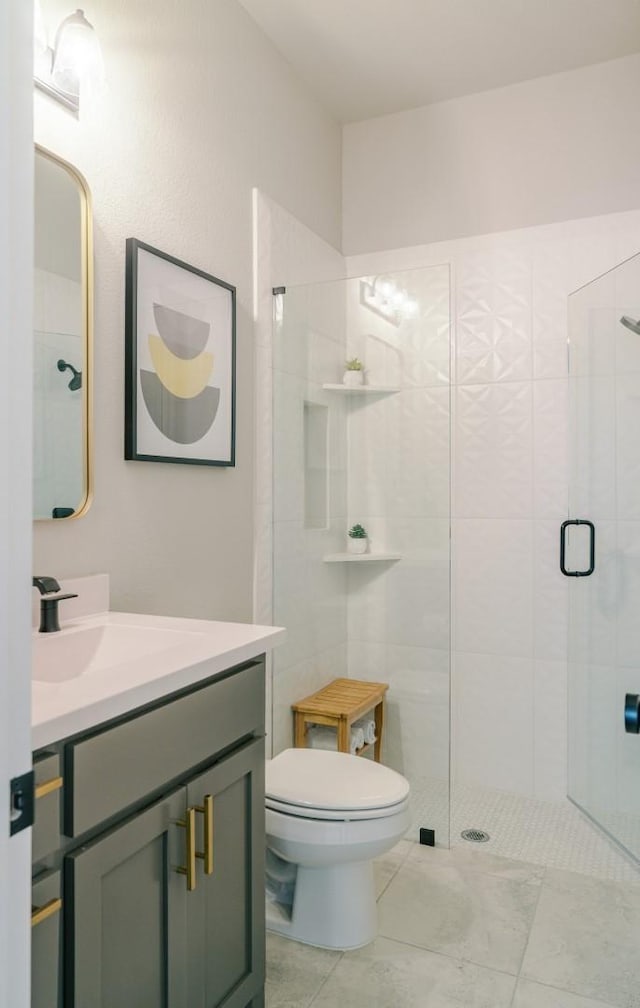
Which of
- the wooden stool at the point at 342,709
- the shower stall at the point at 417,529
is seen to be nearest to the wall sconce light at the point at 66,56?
the shower stall at the point at 417,529

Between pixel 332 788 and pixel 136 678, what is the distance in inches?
39.5

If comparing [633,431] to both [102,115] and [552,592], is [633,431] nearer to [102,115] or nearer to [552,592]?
[552,592]

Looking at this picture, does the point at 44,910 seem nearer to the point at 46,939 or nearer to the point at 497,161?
the point at 46,939

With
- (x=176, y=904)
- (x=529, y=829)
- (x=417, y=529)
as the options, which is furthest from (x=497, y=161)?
(x=176, y=904)

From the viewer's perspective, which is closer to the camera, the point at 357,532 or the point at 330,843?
the point at 330,843

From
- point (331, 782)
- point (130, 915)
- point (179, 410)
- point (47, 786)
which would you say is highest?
point (179, 410)

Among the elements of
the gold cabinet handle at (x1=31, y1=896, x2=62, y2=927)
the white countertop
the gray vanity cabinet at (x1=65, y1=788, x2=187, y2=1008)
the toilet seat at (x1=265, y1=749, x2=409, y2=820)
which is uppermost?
the white countertop

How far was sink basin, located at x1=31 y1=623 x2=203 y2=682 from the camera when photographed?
1424mm

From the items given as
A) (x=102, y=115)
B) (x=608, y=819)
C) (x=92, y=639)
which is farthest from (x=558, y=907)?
(x=102, y=115)

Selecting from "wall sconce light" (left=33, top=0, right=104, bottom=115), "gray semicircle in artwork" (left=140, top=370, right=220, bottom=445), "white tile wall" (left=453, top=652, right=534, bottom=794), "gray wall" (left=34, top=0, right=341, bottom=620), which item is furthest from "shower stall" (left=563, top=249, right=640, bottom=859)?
"wall sconce light" (left=33, top=0, right=104, bottom=115)

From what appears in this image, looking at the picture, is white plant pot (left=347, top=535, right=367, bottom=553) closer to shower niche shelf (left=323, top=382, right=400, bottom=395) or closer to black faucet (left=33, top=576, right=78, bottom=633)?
shower niche shelf (left=323, top=382, right=400, bottom=395)

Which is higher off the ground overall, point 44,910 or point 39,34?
point 39,34

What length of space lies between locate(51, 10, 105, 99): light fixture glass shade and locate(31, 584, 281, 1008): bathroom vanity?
1196mm

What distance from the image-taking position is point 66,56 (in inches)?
60.6
